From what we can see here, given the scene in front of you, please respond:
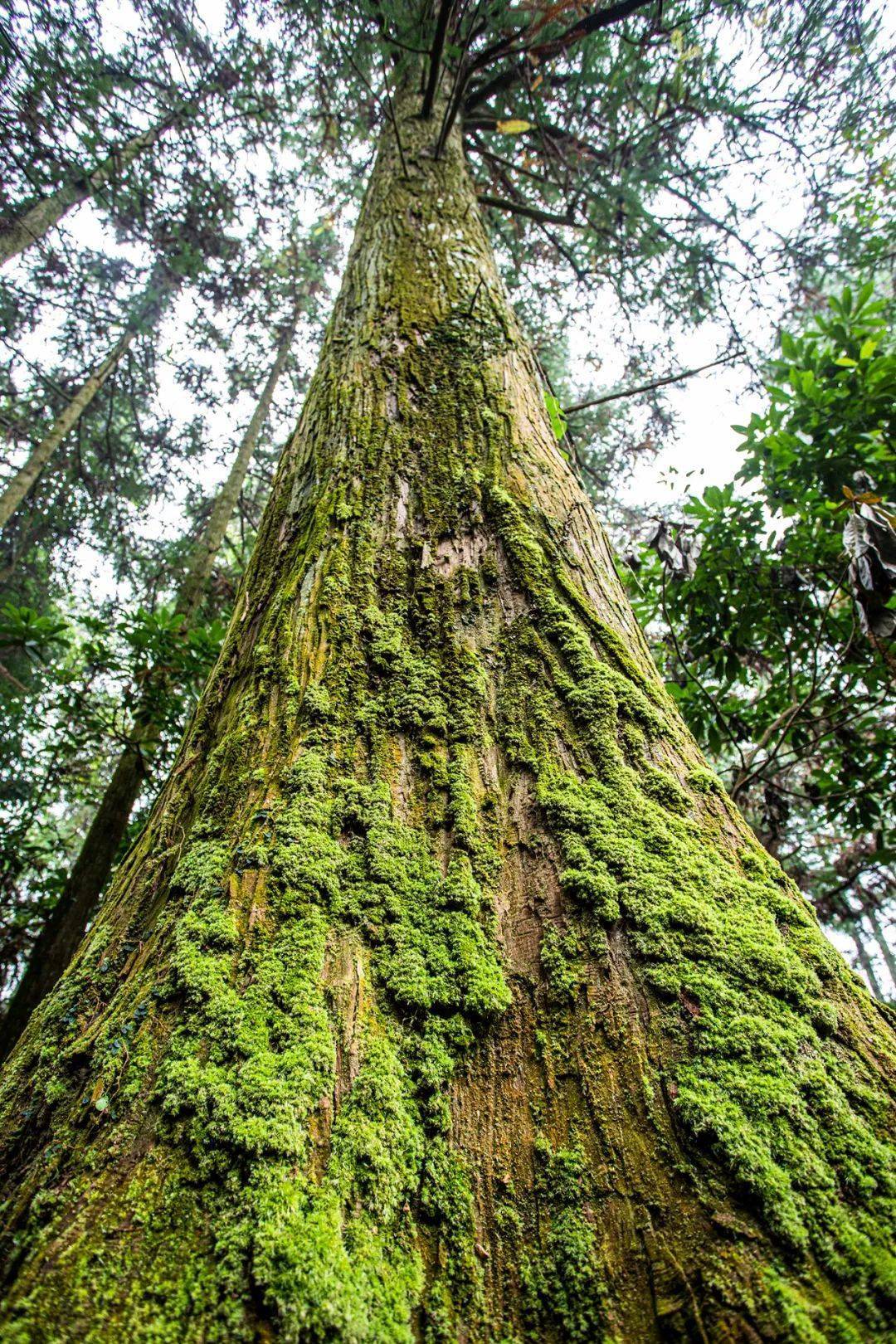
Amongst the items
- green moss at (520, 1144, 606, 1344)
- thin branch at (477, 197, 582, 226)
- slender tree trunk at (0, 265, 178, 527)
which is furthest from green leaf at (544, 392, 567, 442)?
slender tree trunk at (0, 265, 178, 527)

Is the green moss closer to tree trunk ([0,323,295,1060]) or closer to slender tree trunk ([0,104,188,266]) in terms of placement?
tree trunk ([0,323,295,1060])

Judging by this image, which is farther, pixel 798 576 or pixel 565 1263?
pixel 798 576

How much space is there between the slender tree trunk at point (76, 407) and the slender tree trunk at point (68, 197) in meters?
1.56

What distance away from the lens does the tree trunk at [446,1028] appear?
2.16 feet

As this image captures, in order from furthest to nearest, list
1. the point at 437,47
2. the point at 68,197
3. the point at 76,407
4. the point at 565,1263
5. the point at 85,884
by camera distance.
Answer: the point at 76,407
the point at 68,197
the point at 85,884
the point at 437,47
the point at 565,1263

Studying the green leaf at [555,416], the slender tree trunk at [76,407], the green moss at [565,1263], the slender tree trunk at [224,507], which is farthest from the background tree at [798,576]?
the slender tree trunk at [76,407]

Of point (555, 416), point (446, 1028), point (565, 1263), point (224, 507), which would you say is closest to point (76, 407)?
point (224, 507)

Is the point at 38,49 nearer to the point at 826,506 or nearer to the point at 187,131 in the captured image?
the point at 187,131

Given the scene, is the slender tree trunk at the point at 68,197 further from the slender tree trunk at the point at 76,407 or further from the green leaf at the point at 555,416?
the green leaf at the point at 555,416

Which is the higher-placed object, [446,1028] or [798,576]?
[798,576]

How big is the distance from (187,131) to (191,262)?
140 centimetres

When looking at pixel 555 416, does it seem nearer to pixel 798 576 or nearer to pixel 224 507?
pixel 798 576

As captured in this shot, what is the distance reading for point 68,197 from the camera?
6395 mm

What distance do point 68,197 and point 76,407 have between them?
7.47ft
